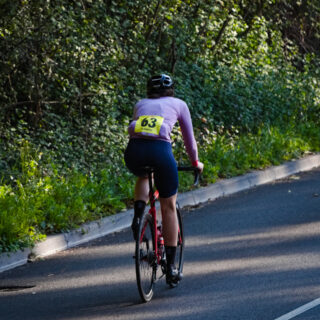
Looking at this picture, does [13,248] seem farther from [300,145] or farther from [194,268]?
[300,145]

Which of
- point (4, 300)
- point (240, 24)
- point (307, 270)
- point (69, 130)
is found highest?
point (240, 24)

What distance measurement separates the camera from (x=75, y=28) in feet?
43.9

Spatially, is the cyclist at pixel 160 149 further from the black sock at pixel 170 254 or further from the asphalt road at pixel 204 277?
the asphalt road at pixel 204 277

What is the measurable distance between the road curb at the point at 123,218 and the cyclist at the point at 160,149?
2.19m

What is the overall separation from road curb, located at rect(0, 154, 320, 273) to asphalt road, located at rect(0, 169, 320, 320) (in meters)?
0.17

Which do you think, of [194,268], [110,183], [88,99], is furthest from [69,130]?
[194,268]

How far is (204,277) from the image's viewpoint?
7328mm

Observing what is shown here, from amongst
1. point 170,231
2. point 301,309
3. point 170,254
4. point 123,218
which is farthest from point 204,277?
point 123,218

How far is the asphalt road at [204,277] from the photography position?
6320mm

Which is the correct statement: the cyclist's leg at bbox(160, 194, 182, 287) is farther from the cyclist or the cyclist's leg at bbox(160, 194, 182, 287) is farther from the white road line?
the white road line

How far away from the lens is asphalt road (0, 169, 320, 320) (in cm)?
632

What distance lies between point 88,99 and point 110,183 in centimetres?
344

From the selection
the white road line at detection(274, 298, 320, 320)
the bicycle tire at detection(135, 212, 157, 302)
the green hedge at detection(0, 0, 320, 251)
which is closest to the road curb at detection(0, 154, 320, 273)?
the green hedge at detection(0, 0, 320, 251)

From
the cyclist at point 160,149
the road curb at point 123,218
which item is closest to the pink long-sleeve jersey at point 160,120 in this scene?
the cyclist at point 160,149
